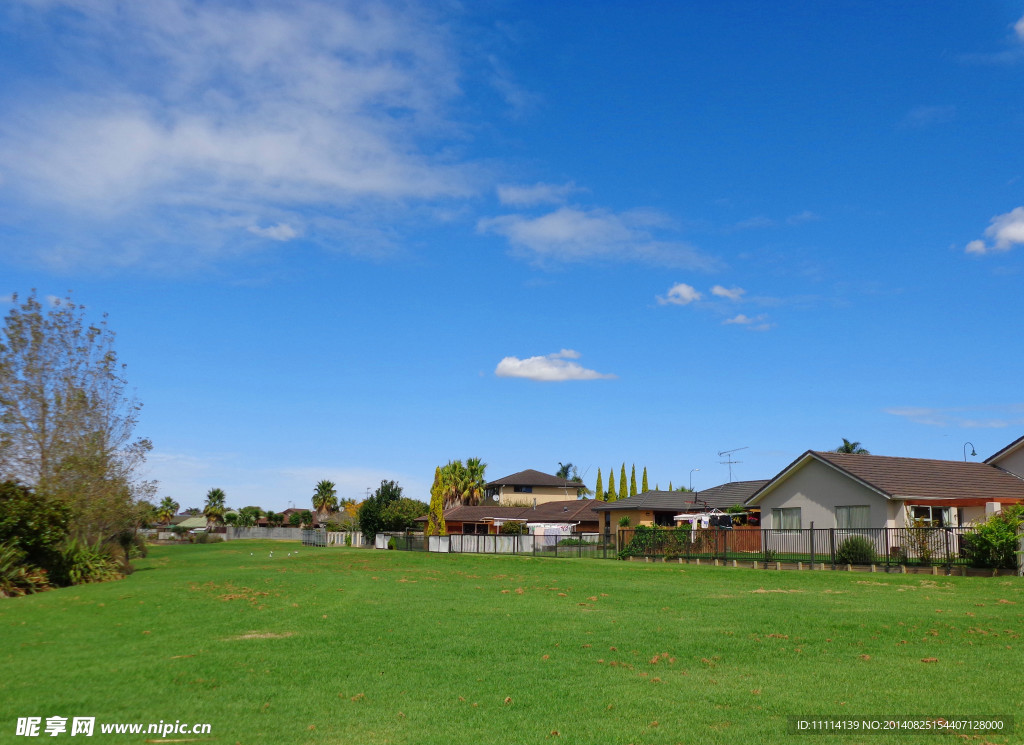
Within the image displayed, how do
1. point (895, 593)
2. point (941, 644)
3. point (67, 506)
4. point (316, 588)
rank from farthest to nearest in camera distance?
point (67, 506) < point (316, 588) < point (895, 593) < point (941, 644)

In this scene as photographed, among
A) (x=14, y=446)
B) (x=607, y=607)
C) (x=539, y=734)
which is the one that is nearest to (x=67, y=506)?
(x=14, y=446)

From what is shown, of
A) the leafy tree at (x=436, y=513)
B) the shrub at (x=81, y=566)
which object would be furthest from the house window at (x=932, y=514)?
the leafy tree at (x=436, y=513)

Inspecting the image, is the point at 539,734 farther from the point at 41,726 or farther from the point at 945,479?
the point at 945,479

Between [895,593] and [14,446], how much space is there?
30.6 metres

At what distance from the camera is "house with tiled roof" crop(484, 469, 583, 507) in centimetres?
9906

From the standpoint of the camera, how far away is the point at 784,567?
3300cm

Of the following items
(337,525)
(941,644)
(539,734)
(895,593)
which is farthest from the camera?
(337,525)

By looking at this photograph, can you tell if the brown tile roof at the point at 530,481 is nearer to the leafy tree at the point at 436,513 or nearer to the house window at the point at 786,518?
the leafy tree at the point at 436,513

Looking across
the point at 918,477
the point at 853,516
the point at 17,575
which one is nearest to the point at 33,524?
the point at 17,575

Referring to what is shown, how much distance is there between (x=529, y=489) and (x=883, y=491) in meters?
66.0

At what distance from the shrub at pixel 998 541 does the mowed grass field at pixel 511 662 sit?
4.41 metres

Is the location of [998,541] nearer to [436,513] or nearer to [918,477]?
[918,477]

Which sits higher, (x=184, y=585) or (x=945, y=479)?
(x=945, y=479)

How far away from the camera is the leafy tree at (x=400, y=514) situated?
237 feet
